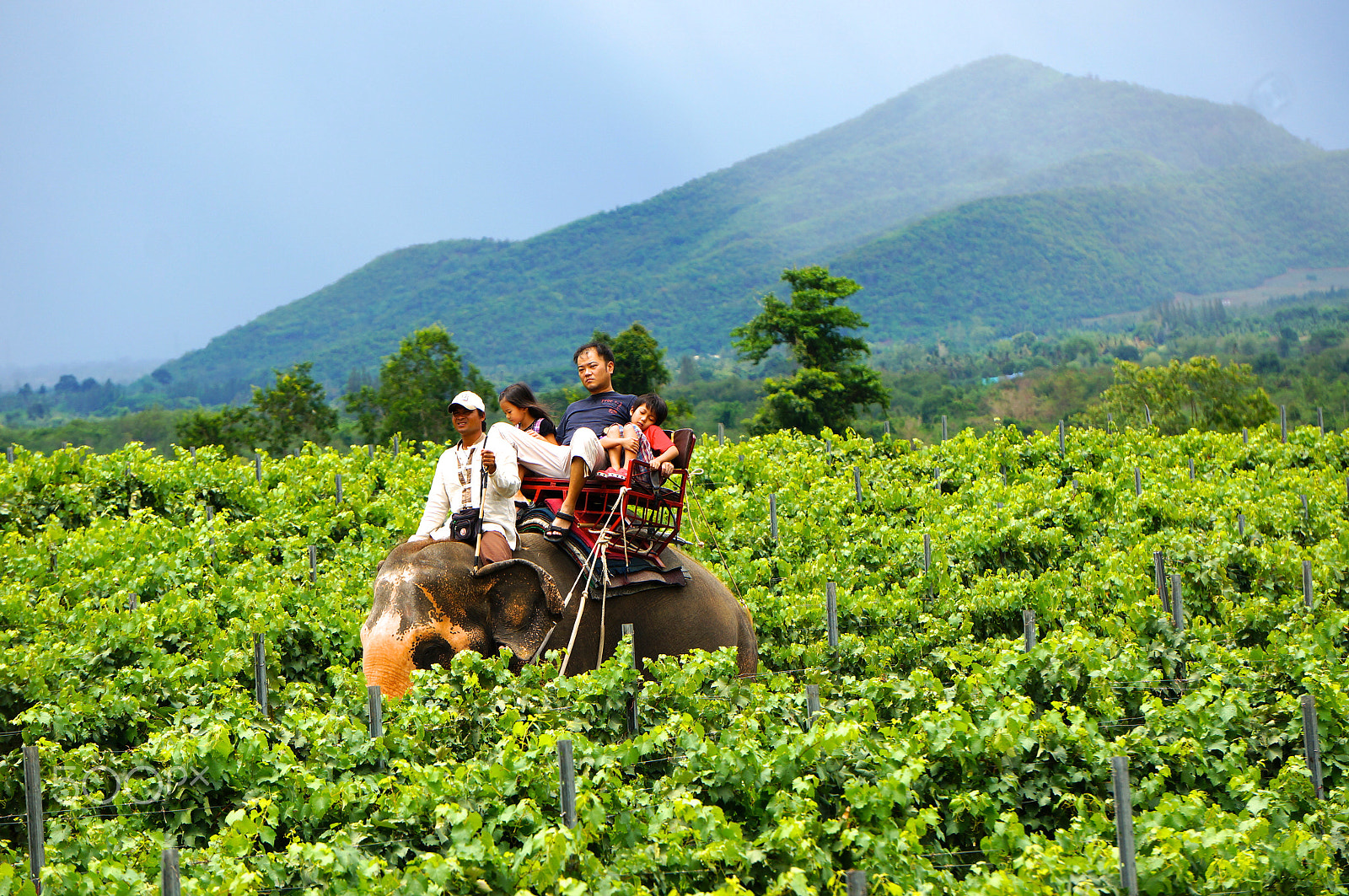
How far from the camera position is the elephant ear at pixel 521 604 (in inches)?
285

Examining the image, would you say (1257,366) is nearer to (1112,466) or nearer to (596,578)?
(1112,466)

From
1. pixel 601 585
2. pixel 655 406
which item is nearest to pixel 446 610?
pixel 601 585

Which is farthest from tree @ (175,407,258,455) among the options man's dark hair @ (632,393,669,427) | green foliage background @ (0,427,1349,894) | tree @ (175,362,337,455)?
man's dark hair @ (632,393,669,427)

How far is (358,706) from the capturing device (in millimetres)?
7258

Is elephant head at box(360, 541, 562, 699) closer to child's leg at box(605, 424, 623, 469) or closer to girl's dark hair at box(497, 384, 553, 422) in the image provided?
child's leg at box(605, 424, 623, 469)

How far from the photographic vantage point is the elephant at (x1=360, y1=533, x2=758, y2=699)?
22.8ft

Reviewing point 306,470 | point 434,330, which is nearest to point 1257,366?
point 434,330

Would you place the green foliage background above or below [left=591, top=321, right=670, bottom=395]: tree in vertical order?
below

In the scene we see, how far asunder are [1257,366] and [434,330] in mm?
95701

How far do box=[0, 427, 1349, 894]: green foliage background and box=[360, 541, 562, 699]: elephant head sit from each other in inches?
9.1

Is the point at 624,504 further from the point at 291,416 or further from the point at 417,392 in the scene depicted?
the point at 291,416

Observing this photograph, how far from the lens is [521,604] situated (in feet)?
24.0

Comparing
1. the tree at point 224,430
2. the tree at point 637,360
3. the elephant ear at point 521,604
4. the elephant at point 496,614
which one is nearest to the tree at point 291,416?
the tree at point 224,430

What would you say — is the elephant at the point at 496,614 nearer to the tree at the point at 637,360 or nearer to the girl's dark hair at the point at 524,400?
the girl's dark hair at the point at 524,400
